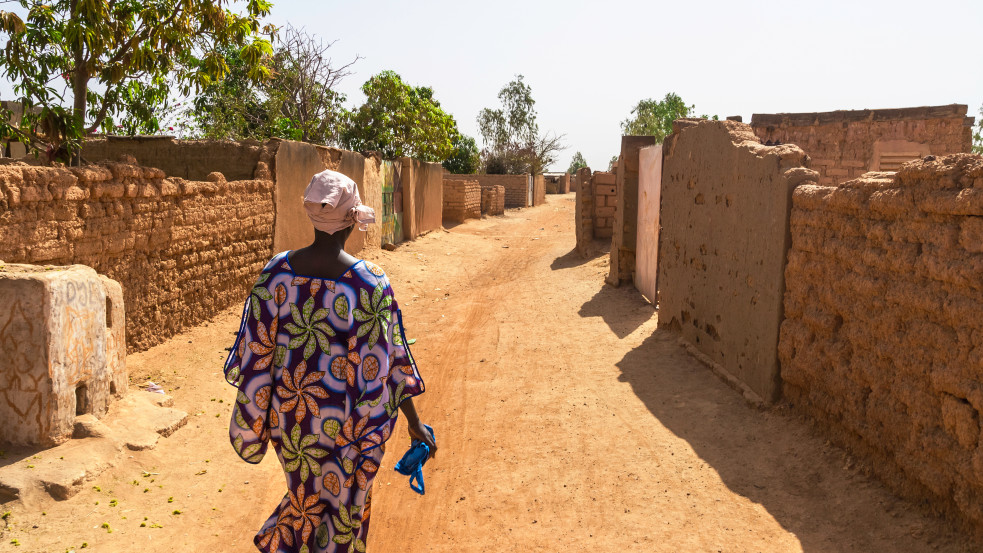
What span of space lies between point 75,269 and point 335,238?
246 centimetres

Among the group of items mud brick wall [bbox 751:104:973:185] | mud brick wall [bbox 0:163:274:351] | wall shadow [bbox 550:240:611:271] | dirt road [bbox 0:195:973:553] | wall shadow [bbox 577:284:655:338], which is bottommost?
dirt road [bbox 0:195:973:553]

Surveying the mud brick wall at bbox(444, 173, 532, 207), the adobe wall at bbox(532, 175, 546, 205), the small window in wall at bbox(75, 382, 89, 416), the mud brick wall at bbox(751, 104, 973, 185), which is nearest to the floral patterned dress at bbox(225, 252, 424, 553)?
the small window in wall at bbox(75, 382, 89, 416)

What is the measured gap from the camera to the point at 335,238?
8.86 ft

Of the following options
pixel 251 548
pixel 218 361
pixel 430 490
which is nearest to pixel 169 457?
pixel 251 548

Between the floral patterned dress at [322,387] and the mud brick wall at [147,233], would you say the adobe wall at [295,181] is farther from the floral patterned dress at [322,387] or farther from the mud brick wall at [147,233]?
the floral patterned dress at [322,387]

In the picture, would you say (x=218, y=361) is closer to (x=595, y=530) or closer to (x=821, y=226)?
(x=595, y=530)

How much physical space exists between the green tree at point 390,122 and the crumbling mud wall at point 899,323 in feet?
52.5

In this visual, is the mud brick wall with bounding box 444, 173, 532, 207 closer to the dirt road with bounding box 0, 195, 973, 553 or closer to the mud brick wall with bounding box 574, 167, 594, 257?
the mud brick wall with bounding box 574, 167, 594, 257

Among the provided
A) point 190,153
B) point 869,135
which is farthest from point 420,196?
point 869,135

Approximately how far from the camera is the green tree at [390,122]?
20.1 meters

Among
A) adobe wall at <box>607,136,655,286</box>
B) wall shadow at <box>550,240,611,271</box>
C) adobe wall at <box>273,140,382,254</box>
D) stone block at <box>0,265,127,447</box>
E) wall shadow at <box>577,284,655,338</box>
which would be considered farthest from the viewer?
wall shadow at <box>550,240,611,271</box>

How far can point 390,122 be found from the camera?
20203mm

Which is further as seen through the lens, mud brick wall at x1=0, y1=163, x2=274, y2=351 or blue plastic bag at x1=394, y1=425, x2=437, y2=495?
mud brick wall at x1=0, y1=163, x2=274, y2=351

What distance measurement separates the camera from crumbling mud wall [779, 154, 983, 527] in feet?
10.3
